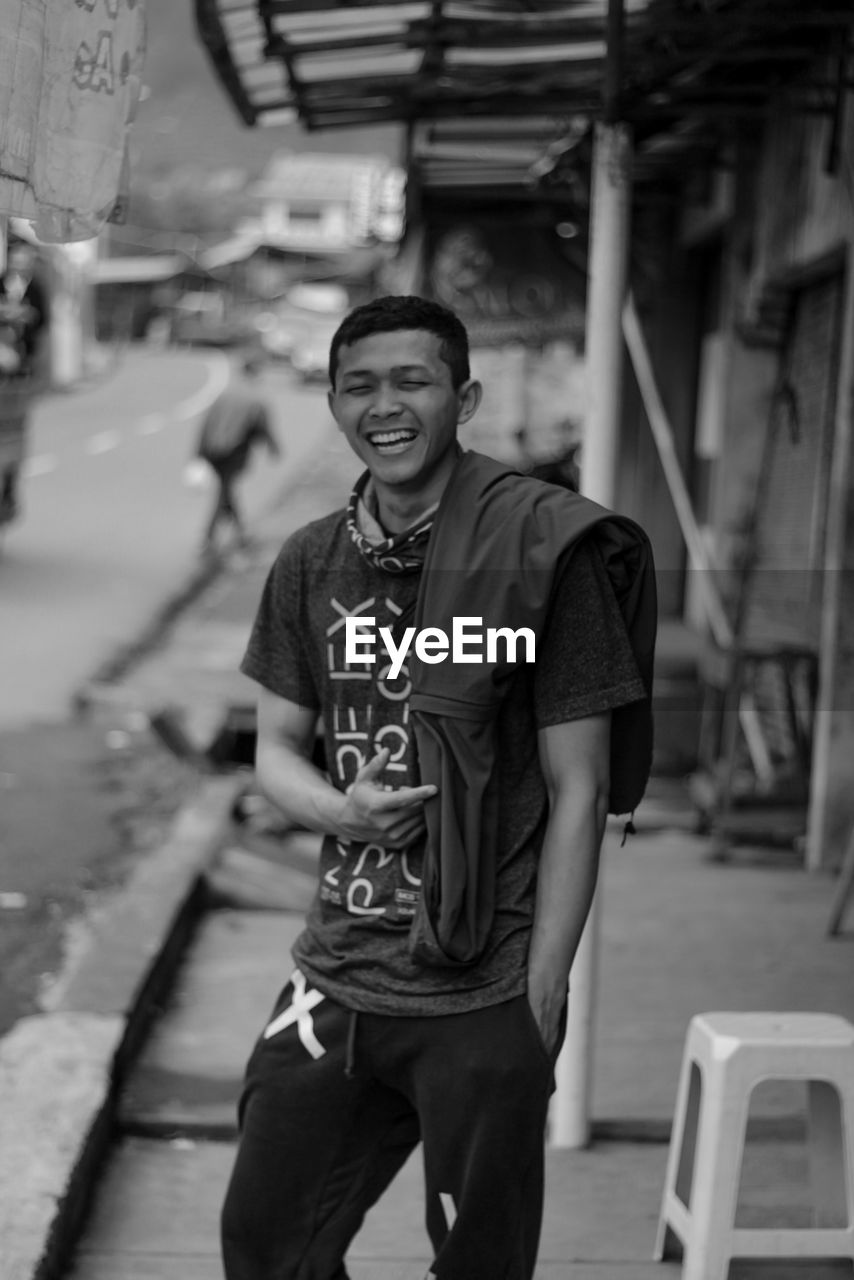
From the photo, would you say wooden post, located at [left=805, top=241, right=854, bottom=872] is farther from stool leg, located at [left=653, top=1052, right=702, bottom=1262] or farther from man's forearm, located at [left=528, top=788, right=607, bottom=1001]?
man's forearm, located at [left=528, top=788, right=607, bottom=1001]

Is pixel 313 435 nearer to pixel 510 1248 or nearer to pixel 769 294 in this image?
pixel 769 294

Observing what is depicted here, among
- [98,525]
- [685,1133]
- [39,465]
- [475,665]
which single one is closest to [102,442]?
[39,465]

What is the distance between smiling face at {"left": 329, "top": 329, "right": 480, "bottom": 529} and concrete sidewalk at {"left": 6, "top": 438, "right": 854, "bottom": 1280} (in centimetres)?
194

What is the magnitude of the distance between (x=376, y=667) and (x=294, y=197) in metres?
86.8

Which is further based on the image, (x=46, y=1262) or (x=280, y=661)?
(x=46, y=1262)

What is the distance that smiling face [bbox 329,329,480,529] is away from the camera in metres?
2.57

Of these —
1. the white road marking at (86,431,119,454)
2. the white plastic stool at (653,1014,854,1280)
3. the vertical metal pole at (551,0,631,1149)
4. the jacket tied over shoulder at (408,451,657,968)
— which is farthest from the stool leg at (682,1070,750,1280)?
the white road marking at (86,431,119,454)

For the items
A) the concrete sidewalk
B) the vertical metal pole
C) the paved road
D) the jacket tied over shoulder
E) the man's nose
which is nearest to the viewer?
the jacket tied over shoulder

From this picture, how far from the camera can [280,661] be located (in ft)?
9.16

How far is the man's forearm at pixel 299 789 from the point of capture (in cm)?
263

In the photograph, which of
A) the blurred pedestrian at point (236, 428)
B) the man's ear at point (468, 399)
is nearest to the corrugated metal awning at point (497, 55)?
the man's ear at point (468, 399)

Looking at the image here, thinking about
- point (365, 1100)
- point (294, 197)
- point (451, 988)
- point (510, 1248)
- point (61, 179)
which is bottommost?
point (510, 1248)

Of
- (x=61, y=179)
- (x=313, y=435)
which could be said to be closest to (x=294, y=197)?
(x=313, y=435)

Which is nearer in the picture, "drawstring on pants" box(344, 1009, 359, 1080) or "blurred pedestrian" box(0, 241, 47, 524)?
"drawstring on pants" box(344, 1009, 359, 1080)
